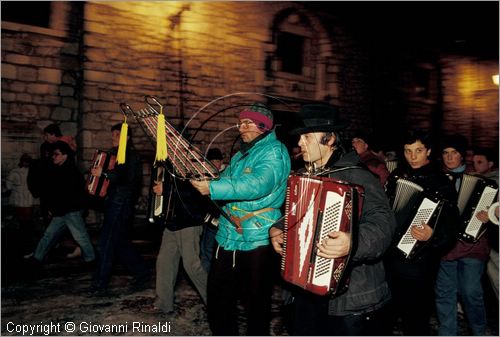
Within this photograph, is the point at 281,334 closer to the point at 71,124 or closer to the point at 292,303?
the point at 292,303

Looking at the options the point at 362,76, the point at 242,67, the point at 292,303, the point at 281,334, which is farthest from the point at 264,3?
the point at 292,303

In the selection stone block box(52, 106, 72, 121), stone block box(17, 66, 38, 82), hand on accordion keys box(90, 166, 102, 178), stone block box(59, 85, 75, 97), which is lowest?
hand on accordion keys box(90, 166, 102, 178)

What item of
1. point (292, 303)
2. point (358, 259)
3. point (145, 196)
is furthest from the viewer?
point (145, 196)

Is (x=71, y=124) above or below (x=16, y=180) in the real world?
above

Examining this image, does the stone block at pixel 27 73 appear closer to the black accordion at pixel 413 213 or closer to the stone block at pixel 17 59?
the stone block at pixel 17 59

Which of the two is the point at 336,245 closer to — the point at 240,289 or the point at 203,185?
the point at 203,185

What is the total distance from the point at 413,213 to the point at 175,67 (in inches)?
363

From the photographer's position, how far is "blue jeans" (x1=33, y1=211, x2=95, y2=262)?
675cm

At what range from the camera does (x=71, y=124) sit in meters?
11.1

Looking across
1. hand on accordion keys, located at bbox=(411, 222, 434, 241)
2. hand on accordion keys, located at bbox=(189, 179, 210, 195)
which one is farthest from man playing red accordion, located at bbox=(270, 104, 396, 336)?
hand on accordion keys, located at bbox=(411, 222, 434, 241)

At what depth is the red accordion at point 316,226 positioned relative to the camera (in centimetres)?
233

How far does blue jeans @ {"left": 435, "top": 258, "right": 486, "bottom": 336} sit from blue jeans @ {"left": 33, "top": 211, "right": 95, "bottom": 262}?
482 cm

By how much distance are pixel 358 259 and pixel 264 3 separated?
12.0m

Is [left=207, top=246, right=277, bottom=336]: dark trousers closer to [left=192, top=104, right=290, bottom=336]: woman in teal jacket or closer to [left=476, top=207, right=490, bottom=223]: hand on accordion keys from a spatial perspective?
[left=192, top=104, right=290, bottom=336]: woman in teal jacket
